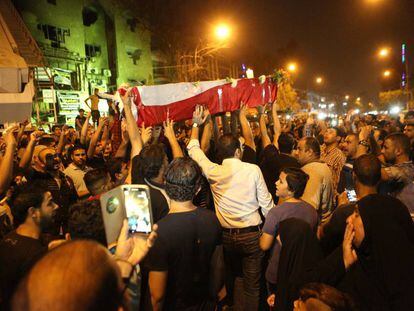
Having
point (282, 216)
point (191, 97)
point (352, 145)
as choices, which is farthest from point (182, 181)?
point (352, 145)

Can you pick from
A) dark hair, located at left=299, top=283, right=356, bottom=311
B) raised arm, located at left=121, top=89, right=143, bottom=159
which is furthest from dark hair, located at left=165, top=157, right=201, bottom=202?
raised arm, located at left=121, top=89, right=143, bottom=159

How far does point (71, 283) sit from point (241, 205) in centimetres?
323

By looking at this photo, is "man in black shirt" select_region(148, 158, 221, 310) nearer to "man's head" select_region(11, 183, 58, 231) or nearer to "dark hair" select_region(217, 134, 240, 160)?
"man's head" select_region(11, 183, 58, 231)

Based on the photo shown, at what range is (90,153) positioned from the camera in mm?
7051

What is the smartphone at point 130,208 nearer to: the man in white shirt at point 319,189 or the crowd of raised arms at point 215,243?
the crowd of raised arms at point 215,243

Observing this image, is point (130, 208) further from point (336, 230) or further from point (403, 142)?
point (403, 142)

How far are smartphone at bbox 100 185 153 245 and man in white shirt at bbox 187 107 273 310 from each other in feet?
6.62

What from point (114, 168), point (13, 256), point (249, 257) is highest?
point (114, 168)

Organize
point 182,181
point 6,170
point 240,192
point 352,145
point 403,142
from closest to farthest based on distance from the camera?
point 182,181 < point 6,170 < point 240,192 < point 403,142 < point 352,145

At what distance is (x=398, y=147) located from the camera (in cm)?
499

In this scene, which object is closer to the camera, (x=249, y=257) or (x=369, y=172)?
(x=369, y=172)

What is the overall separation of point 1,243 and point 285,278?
2.57 metres

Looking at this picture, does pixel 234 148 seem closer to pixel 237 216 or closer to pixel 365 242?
pixel 237 216

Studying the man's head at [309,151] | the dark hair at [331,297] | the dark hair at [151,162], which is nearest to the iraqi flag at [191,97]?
the man's head at [309,151]
